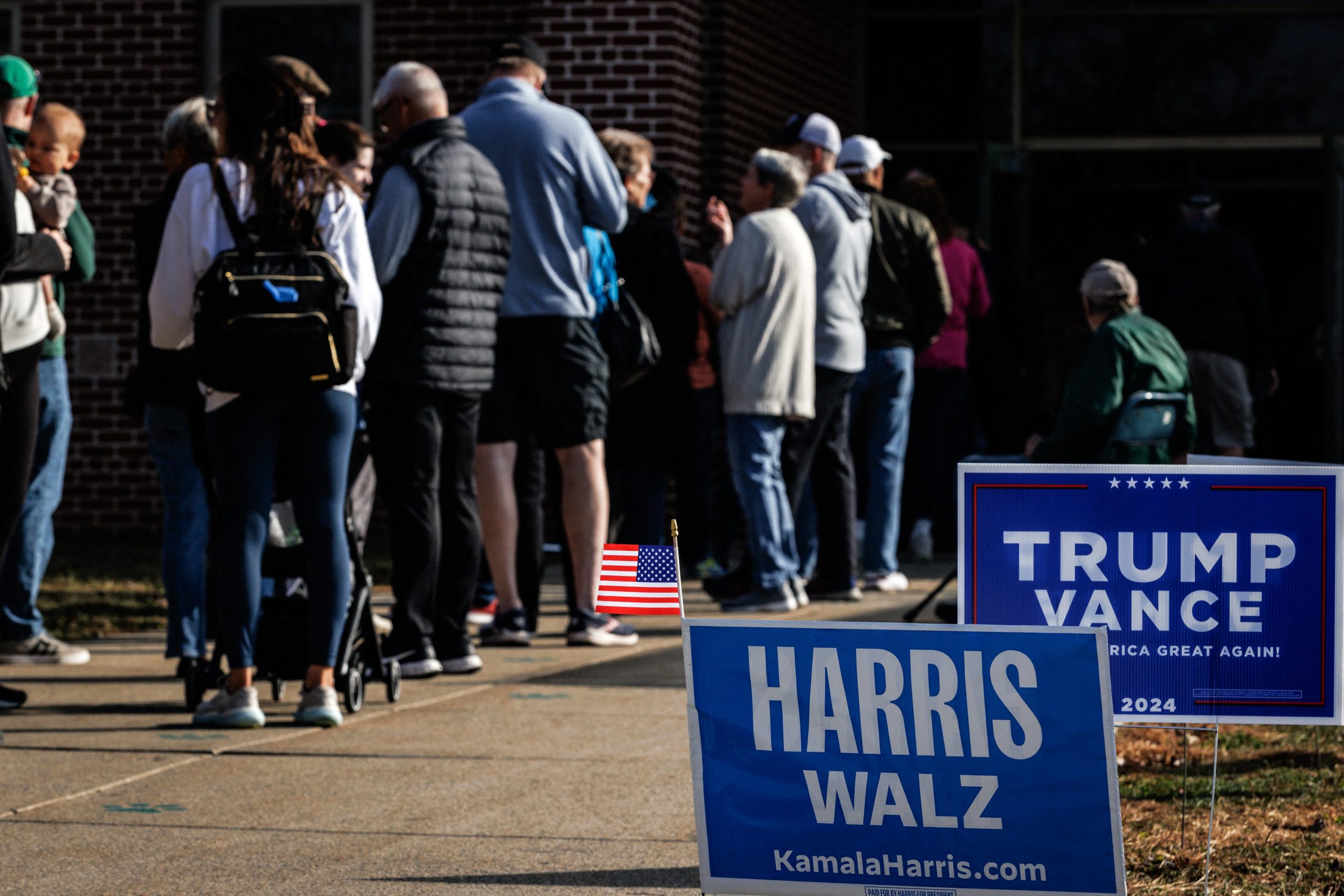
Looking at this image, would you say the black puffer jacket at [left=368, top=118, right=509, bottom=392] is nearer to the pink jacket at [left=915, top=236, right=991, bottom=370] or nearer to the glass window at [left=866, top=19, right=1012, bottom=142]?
the pink jacket at [left=915, top=236, right=991, bottom=370]

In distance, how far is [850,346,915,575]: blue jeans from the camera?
9992 millimetres

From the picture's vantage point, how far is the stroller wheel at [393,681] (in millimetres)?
6496

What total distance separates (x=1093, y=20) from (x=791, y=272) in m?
7.48

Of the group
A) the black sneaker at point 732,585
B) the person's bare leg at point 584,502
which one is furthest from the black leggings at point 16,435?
the black sneaker at point 732,585

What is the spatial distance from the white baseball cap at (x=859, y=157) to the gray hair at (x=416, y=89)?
3.26m

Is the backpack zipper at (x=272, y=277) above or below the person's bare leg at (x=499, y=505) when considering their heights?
above

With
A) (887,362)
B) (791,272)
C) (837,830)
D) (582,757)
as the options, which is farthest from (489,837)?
(887,362)

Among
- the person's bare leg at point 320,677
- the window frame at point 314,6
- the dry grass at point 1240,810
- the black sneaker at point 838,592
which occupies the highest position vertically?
the window frame at point 314,6

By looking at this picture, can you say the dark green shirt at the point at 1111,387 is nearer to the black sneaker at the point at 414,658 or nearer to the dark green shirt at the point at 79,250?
the black sneaker at the point at 414,658

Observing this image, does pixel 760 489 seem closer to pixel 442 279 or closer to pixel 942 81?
pixel 442 279

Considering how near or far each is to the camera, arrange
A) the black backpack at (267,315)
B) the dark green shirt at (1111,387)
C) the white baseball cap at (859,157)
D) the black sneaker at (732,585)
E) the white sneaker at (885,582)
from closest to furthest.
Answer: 1. the black backpack at (267,315)
2. the dark green shirt at (1111,387)
3. the black sneaker at (732,585)
4. the white sneaker at (885,582)
5. the white baseball cap at (859,157)

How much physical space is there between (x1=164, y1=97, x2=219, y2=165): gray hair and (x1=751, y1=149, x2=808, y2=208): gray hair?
2713mm

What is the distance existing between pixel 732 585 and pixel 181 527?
302 centimetres

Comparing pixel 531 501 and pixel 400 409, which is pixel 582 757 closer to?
pixel 400 409
